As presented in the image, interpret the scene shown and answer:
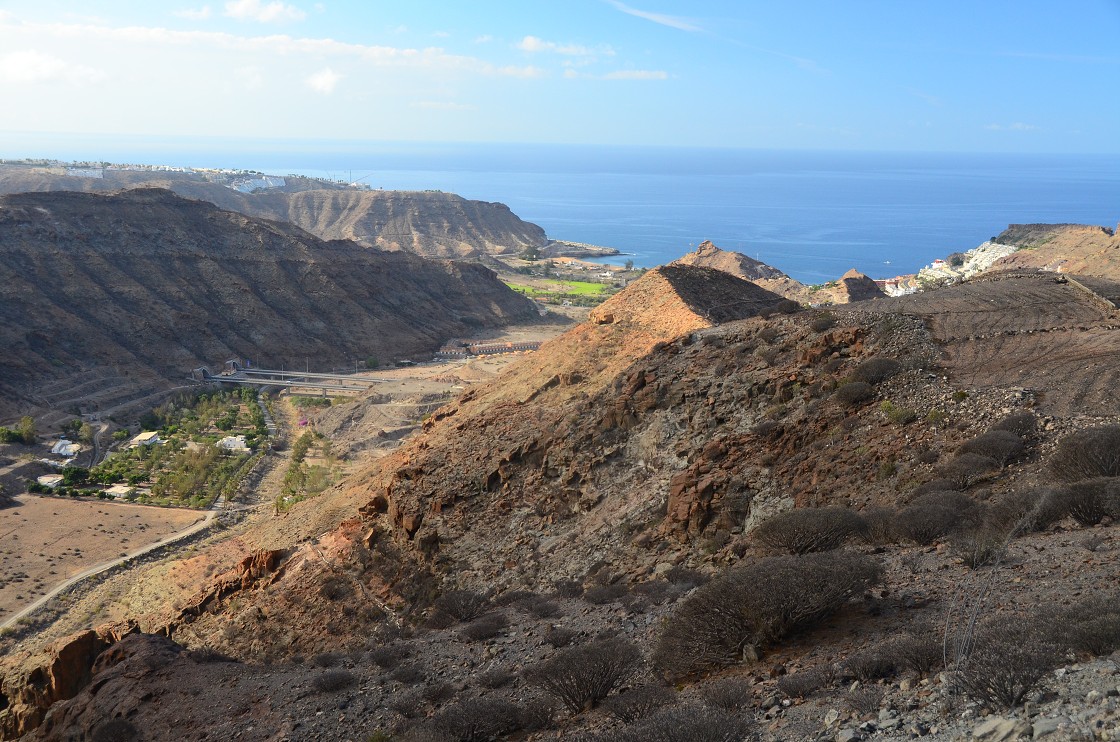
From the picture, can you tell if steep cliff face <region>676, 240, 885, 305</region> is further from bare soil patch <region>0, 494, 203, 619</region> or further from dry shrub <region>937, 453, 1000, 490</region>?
dry shrub <region>937, 453, 1000, 490</region>

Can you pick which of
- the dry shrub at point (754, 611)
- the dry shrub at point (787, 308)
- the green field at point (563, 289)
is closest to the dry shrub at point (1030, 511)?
the dry shrub at point (754, 611)

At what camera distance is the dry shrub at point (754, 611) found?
726 cm

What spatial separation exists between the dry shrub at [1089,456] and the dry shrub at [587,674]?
18.1 ft

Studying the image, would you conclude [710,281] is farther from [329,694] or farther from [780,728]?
[780,728]

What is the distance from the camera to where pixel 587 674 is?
24.2 ft

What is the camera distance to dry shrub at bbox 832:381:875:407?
1355cm

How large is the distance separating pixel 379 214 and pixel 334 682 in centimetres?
11096

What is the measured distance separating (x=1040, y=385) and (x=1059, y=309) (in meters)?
5.97

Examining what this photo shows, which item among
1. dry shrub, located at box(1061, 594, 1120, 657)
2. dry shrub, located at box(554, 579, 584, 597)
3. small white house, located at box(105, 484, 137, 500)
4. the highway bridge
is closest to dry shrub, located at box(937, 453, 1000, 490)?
dry shrub, located at box(1061, 594, 1120, 657)

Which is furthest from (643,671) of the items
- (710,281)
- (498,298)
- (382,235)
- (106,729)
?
(382,235)

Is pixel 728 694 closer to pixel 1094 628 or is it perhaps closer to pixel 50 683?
pixel 1094 628

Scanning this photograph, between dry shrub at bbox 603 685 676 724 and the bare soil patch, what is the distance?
70.9ft

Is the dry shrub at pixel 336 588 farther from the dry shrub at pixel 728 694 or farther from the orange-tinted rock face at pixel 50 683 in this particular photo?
the dry shrub at pixel 728 694

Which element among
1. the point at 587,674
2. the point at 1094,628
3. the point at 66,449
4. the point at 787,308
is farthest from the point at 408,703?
the point at 66,449
